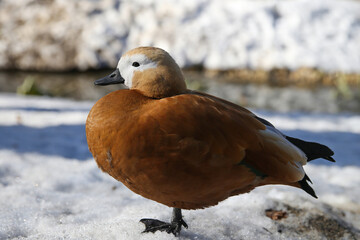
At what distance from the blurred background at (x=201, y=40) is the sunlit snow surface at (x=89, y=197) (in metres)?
4.64

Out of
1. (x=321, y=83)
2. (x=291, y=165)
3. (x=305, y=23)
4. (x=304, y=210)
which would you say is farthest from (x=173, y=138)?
(x=305, y=23)

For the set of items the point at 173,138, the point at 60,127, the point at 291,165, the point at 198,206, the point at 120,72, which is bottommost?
the point at 60,127

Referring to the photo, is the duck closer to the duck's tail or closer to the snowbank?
the duck's tail

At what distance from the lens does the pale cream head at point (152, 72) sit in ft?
5.75

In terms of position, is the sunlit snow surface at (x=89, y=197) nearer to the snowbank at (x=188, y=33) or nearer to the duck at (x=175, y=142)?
the duck at (x=175, y=142)

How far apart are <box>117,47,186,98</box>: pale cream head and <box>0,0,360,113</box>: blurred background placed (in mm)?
6725

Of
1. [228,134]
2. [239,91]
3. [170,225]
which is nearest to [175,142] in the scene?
[228,134]

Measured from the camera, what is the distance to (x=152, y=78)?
1766mm

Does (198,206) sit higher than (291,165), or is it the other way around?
(291,165)

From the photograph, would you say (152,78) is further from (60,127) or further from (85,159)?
(60,127)

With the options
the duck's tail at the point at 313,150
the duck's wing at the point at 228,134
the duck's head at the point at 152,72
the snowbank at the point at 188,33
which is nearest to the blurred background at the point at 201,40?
the snowbank at the point at 188,33

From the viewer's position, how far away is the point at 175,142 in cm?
163

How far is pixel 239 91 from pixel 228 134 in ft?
21.9

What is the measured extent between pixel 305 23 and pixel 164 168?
391 inches
